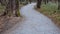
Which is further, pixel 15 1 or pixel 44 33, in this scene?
pixel 15 1

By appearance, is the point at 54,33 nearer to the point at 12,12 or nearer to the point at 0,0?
the point at 12,12

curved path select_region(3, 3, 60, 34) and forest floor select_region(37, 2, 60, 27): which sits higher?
curved path select_region(3, 3, 60, 34)

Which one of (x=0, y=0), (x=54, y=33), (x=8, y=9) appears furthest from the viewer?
(x=0, y=0)

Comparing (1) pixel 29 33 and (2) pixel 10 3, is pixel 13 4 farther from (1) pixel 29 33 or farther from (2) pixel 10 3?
(1) pixel 29 33

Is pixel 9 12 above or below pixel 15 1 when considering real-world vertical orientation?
below

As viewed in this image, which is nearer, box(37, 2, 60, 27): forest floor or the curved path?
the curved path

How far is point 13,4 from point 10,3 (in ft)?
1.29

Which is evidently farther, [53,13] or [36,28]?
[53,13]

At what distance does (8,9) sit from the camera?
17250 mm


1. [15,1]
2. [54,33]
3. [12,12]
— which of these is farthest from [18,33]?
[15,1]

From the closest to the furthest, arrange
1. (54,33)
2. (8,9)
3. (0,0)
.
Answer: (54,33), (8,9), (0,0)

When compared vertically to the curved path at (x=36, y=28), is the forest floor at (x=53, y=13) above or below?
below

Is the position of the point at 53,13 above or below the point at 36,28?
below

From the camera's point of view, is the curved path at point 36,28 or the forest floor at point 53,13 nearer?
the curved path at point 36,28
